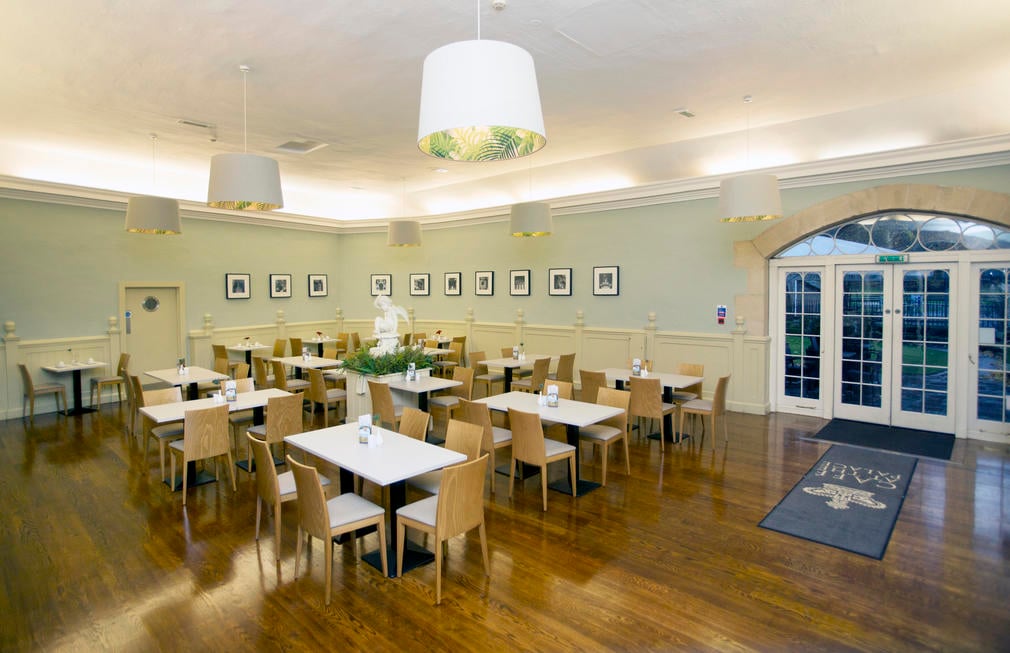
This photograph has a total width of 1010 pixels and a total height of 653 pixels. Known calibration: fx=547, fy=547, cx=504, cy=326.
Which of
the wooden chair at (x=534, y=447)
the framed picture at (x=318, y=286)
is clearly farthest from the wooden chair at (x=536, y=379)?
the framed picture at (x=318, y=286)

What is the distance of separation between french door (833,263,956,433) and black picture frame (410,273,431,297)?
8152 mm

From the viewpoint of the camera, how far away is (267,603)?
340 cm

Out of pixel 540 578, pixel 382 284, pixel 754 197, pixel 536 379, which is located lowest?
pixel 540 578

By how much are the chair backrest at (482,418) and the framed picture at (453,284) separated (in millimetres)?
6965

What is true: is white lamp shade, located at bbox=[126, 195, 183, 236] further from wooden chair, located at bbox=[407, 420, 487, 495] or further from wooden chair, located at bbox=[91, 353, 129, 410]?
wooden chair, located at bbox=[407, 420, 487, 495]

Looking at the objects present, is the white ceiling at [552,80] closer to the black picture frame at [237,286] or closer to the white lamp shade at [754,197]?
the white lamp shade at [754,197]

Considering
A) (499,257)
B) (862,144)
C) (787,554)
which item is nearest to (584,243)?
(499,257)

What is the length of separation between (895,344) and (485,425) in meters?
5.80

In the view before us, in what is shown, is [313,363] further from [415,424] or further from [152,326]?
[415,424]

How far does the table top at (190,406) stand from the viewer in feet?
16.5

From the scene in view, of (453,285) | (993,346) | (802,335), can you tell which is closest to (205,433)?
(453,285)

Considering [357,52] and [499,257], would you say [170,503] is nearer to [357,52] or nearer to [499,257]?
[357,52]

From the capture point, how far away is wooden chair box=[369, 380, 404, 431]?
6189mm

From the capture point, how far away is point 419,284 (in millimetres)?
12734
